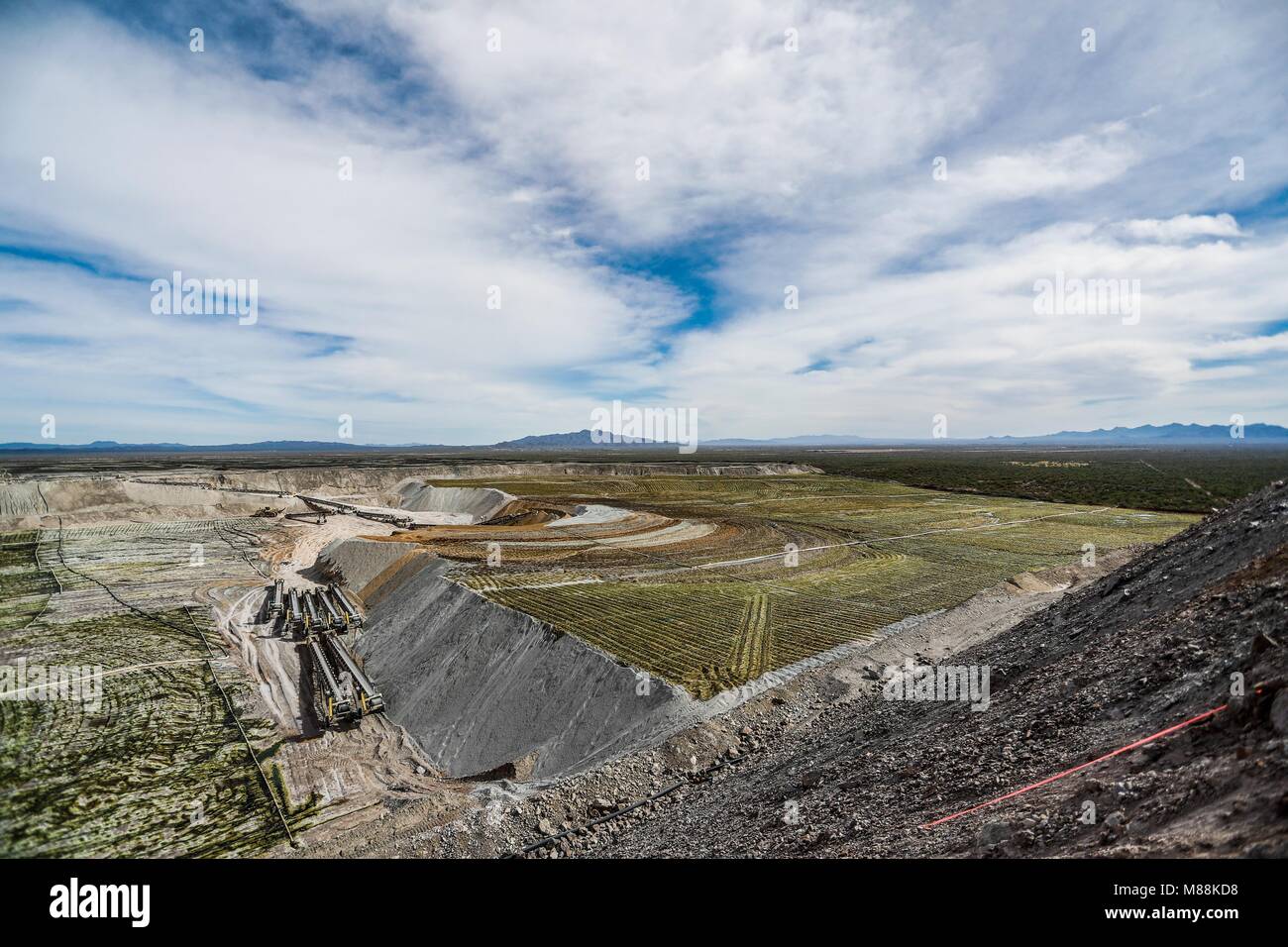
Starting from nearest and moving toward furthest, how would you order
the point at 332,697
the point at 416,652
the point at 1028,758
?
the point at 1028,758 → the point at 332,697 → the point at 416,652

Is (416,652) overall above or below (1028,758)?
below

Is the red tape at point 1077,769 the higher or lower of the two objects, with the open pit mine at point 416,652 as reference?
higher

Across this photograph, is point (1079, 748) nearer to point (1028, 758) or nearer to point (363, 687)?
point (1028, 758)

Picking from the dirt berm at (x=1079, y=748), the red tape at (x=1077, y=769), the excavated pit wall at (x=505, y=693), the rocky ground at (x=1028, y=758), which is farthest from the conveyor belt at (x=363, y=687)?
the red tape at (x=1077, y=769)

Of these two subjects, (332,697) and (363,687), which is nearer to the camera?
(332,697)

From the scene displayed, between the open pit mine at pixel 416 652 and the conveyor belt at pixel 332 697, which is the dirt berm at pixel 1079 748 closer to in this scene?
the open pit mine at pixel 416 652

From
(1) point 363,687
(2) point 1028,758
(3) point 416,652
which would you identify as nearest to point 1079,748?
(2) point 1028,758

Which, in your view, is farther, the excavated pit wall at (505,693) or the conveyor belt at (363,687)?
the conveyor belt at (363,687)
